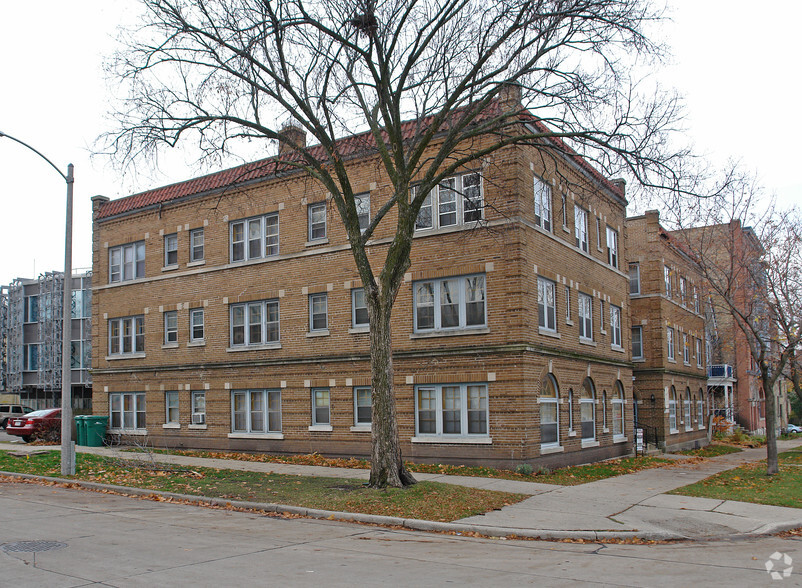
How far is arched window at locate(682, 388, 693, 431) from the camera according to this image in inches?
1439

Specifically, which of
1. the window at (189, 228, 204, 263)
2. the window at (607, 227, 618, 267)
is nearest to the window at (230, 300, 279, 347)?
the window at (189, 228, 204, 263)

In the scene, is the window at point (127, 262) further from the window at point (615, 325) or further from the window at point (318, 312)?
the window at point (615, 325)

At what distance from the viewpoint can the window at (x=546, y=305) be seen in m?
21.8

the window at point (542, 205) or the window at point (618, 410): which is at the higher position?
the window at point (542, 205)

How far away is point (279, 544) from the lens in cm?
1078

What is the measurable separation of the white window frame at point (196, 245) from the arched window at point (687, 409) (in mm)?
24472

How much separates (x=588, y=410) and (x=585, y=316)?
3.23m

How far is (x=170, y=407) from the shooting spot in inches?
1112

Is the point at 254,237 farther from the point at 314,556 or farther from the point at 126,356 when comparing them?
the point at 314,556

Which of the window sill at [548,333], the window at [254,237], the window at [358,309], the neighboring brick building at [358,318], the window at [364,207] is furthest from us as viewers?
the window at [254,237]

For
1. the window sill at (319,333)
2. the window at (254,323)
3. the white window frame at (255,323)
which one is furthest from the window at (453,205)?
the window at (254,323)

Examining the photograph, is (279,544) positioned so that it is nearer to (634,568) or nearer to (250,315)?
(634,568)

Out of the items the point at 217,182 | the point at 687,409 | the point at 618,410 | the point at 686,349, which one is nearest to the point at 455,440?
the point at 618,410

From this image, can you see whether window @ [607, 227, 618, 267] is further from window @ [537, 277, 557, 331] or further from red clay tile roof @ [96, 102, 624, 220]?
window @ [537, 277, 557, 331]
